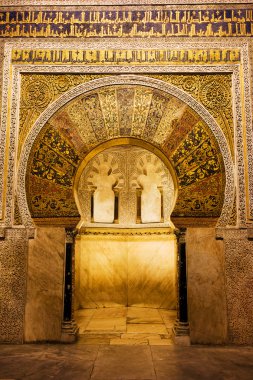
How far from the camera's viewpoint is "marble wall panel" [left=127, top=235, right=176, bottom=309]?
6.50 meters

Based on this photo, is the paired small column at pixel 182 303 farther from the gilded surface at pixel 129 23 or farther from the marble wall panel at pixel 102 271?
the gilded surface at pixel 129 23

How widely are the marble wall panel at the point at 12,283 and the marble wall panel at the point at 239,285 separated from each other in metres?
2.44

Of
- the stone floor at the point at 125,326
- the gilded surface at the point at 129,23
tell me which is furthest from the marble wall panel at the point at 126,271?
the gilded surface at the point at 129,23

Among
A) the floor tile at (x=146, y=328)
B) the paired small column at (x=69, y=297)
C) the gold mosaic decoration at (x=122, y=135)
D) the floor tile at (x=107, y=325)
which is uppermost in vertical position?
the gold mosaic decoration at (x=122, y=135)

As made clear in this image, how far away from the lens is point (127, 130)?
4539 millimetres

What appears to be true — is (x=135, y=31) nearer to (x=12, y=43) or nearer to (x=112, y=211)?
(x=12, y=43)

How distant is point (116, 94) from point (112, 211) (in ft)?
9.95

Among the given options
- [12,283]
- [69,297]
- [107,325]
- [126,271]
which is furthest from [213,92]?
[126,271]

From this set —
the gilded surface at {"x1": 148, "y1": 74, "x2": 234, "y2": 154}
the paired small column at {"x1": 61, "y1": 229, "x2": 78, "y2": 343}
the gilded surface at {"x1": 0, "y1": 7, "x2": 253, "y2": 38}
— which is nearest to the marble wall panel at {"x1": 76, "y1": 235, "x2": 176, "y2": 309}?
the paired small column at {"x1": 61, "y1": 229, "x2": 78, "y2": 343}

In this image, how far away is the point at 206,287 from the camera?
427 cm

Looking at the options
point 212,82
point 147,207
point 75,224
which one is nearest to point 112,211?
point 147,207

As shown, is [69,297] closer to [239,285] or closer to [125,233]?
[239,285]

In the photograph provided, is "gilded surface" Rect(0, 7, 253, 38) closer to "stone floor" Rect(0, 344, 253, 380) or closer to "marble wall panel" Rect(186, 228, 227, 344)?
"marble wall panel" Rect(186, 228, 227, 344)

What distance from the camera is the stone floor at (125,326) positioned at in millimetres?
4437
